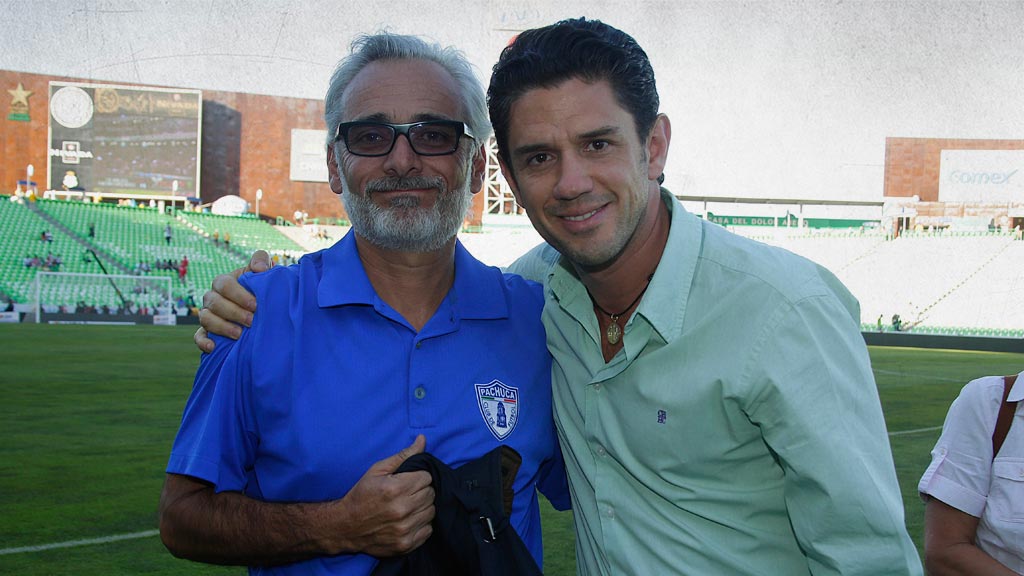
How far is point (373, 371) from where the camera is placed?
7.96 feet

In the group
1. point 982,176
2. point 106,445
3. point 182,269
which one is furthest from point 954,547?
point 982,176

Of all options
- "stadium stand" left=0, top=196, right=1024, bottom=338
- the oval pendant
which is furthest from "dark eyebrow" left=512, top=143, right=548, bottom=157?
"stadium stand" left=0, top=196, right=1024, bottom=338

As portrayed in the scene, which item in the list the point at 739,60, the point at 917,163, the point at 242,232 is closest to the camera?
the point at 242,232

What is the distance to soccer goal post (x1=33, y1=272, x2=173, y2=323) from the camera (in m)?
30.3

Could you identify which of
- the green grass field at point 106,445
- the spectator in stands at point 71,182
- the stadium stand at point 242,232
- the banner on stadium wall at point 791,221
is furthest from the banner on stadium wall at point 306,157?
the green grass field at point 106,445

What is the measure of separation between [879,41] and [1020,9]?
842 cm

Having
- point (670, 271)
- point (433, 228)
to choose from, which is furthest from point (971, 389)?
point (433, 228)

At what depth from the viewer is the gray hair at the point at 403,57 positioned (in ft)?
9.12

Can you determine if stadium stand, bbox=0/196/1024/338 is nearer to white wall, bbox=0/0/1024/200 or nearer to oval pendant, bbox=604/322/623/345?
white wall, bbox=0/0/1024/200

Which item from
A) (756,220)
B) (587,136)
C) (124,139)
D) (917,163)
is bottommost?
(587,136)

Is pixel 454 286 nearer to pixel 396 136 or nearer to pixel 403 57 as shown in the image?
pixel 396 136

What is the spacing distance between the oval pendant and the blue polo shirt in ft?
1.21

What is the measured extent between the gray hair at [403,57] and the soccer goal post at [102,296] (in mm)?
28925

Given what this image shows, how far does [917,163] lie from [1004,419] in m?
61.1
